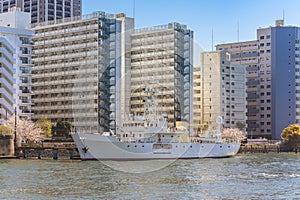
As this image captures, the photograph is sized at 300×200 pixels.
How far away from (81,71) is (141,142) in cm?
4816

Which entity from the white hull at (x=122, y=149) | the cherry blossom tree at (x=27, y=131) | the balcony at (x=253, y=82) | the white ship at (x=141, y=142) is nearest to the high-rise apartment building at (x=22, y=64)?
the cherry blossom tree at (x=27, y=131)

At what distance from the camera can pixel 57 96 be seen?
132375 mm

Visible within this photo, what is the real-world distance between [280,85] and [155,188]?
371ft

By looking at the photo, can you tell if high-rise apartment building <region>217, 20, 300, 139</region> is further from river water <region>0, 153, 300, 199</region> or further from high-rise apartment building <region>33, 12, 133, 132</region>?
river water <region>0, 153, 300, 199</region>

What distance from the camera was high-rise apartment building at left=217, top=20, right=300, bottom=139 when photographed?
15175 centimetres

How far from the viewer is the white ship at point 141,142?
80750 mm

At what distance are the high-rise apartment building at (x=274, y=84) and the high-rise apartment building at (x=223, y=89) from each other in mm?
7199

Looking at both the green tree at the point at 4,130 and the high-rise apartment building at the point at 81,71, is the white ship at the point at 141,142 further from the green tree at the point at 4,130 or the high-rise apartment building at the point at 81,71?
the high-rise apartment building at the point at 81,71

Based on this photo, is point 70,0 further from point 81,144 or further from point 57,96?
point 81,144

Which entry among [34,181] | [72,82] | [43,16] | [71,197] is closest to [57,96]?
[72,82]

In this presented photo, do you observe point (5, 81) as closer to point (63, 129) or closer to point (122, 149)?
point (63, 129)

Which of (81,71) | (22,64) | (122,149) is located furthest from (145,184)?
(81,71)

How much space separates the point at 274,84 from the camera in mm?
153500

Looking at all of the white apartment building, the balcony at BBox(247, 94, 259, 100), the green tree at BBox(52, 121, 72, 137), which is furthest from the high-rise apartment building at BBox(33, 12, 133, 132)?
the balcony at BBox(247, 94, 259, 100)
